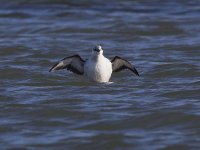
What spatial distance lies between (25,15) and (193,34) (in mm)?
5571

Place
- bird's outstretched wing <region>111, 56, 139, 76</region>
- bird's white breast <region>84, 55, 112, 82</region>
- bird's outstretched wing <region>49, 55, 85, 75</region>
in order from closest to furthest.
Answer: bird's white breast <region>84, 55, 112, 82</region> → bird's outstretched wing <region>49, 55, 85, 75</region> → bird's outstretched wing <region>111, 56, 139, 76</region>

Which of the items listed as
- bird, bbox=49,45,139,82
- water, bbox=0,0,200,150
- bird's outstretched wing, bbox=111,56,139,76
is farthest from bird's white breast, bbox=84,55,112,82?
bird's outstretched wing, bbox=111,56,139,76

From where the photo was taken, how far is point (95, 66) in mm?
14438

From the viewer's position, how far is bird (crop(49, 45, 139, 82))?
14.5 metres

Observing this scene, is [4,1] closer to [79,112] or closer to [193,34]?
[193,34]

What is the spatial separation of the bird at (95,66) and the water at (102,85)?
22 centimetres

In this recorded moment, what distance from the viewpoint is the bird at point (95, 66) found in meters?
14.5

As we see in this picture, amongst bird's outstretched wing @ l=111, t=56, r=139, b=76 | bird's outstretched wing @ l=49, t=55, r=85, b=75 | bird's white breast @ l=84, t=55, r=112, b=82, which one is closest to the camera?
bird's white breast @ l=84, t=55, r=112, b=82

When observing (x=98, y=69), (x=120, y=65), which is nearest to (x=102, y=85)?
(x=98, y=69)

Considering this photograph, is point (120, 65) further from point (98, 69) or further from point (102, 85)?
point (98, 69)

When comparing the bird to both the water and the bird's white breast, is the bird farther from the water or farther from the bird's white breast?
the water

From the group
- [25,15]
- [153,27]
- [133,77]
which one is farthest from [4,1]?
[133,77]

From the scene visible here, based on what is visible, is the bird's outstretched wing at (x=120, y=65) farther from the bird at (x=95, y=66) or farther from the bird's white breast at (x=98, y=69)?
the bird's white breast at (x=98, y=69)

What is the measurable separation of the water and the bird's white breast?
21 cm
